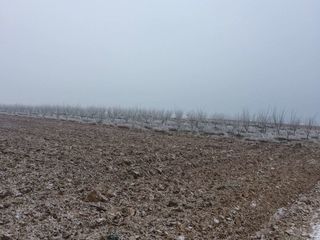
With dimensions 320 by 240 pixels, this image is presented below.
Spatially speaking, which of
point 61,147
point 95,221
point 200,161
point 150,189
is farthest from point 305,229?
point 61,147

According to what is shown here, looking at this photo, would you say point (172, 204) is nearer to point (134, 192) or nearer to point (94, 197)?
point (134, 192)

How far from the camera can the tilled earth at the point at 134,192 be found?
652 centimetres

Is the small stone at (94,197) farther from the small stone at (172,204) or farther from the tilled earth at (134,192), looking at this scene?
the small stone at (172,204)

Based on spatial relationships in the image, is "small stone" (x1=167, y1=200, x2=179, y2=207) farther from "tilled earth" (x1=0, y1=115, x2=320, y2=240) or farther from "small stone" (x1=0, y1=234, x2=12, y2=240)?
"small stone" (x1=0, y1=234, x2=12, y2=240)

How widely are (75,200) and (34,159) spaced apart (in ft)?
12.8

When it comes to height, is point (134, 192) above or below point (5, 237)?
above

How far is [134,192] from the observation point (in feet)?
28.5

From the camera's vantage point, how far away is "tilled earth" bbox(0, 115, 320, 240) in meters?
6.52

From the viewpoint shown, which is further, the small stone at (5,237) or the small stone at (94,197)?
the small stone at (94,197)

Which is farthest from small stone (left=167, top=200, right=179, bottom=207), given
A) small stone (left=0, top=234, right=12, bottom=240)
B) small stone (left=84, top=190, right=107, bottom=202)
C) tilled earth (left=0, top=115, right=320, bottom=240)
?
small stone (left=0, top=234, right=12, bottom=240)

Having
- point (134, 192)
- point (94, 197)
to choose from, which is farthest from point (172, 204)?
point (94, 197)

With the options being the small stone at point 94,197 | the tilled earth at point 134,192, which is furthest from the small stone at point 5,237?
the small stone at point 94,197

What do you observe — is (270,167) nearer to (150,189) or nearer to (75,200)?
(150,189)

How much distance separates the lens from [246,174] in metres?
12.2
